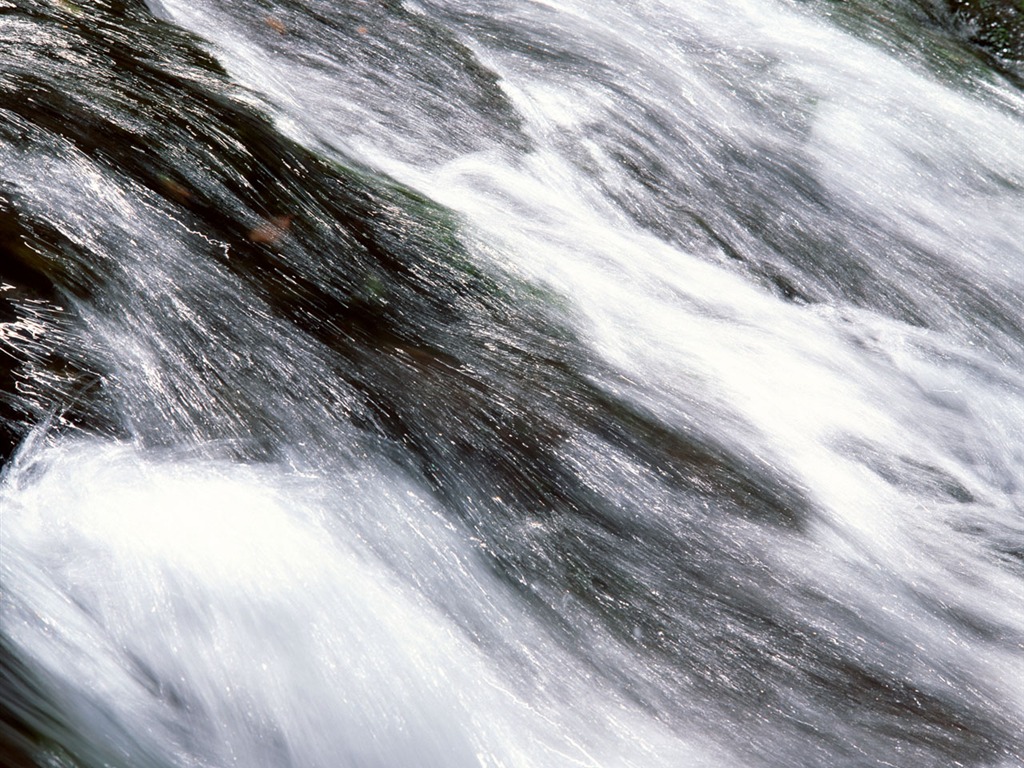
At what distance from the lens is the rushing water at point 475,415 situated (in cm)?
259

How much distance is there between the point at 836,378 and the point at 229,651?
232 cm

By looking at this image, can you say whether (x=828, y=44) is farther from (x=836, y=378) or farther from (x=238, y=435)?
(x=238, y=435)

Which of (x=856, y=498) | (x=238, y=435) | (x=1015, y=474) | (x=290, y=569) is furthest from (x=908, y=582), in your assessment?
(x=238, y=435)

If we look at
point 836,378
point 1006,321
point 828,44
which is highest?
point 828,44

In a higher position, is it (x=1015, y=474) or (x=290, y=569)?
(x=1015, y=474)

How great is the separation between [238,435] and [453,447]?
2.14ft

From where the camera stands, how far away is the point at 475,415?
305cm

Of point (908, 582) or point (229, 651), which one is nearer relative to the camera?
point (229, 651)

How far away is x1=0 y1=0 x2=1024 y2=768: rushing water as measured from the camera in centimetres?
259

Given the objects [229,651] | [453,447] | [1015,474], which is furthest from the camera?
[1015,474]

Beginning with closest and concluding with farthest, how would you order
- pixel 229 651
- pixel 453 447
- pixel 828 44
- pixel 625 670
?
pixel 229 651, pixel 625 670, pixel 453 447, pixel 828 44

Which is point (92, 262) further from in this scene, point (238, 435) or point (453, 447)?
point (453, 447)

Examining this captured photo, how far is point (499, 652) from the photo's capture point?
271 centimetres

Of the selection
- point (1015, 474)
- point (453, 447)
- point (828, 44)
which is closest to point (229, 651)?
point (453, 447)
